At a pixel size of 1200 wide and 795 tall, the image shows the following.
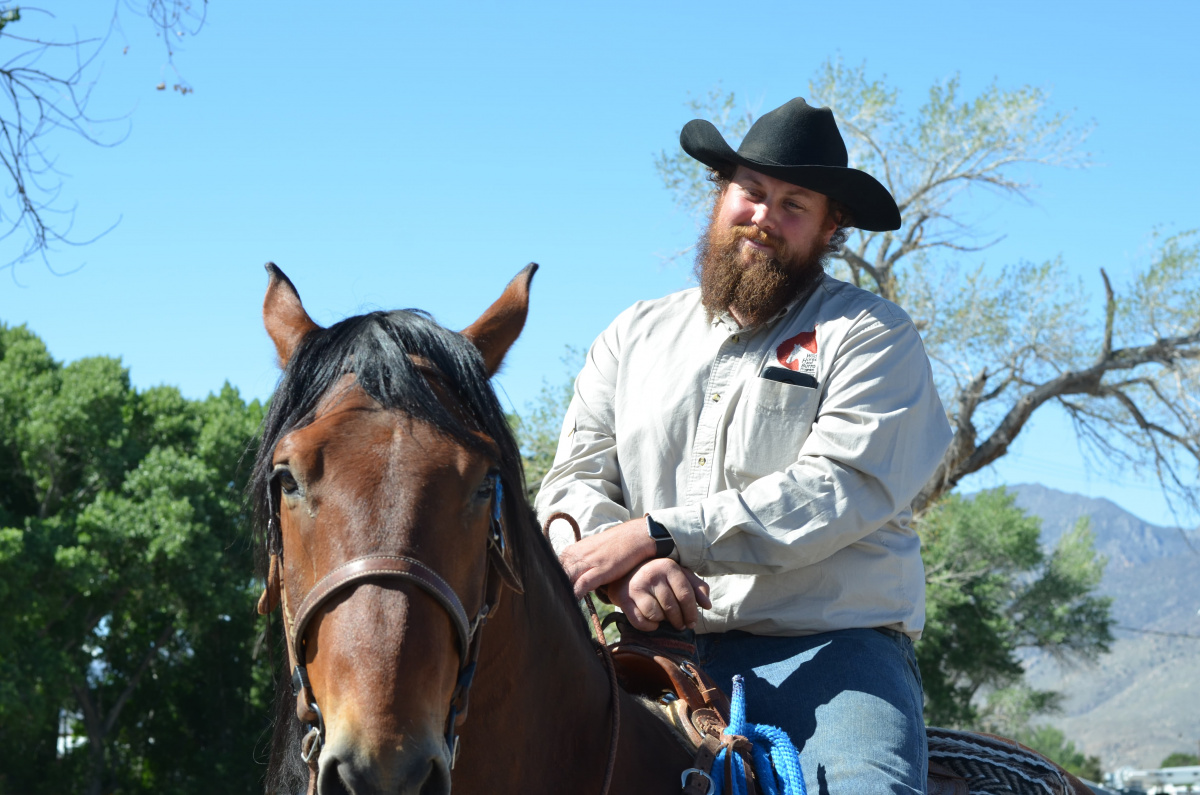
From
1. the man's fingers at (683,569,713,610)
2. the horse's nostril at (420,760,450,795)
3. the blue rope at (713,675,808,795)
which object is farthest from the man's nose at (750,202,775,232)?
the horse's nostril at (420,760,450,795)

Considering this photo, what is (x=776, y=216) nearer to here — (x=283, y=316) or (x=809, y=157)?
(x=809, y=157)

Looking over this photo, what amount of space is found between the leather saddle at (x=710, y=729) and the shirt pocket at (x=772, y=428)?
55 centimetres

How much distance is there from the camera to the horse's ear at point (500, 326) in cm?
241

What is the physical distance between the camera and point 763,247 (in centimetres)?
352

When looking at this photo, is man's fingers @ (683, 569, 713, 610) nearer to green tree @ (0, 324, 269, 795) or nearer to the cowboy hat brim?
the cowboy hat brim

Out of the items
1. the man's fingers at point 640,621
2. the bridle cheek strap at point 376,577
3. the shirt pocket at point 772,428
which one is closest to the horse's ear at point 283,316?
the bridle cheek strap at point 376,577

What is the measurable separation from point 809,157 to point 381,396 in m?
1.95

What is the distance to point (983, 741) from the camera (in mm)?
3383

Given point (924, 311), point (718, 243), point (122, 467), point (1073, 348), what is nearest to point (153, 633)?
point (122, 467)

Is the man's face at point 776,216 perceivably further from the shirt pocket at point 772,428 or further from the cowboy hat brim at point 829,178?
the shirt pocket at point 772,428

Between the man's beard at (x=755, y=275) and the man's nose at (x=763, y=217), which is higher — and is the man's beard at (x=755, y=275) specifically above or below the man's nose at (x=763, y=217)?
below

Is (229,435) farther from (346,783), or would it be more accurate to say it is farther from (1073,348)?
(346,783)

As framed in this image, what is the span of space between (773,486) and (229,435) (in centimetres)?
2499

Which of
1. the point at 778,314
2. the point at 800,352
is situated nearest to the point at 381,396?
the point at 800,352
